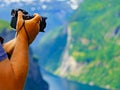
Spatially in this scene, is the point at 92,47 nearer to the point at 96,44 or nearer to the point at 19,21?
the point at 96,44

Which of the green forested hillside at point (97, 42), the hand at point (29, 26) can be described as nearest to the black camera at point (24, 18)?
the hand at point (29, 26)

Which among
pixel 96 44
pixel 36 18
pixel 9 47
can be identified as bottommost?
pixel 96 44

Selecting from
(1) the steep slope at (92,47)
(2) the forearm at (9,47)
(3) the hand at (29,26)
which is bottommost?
(1) the steep slope at (92,47)

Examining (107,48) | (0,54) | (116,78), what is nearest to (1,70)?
(0,54)

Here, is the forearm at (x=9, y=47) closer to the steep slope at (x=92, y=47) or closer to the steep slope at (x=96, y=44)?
the steep slope at (x=92, y=47)

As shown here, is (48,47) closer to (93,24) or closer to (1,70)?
(93,24)

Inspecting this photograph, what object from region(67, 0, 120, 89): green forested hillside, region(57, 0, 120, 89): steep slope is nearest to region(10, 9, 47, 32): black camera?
region(67, 0, 120, 89): green forested hillside

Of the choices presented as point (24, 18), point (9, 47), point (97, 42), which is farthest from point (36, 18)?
point (97, 42)
